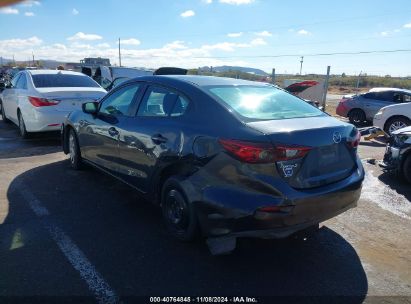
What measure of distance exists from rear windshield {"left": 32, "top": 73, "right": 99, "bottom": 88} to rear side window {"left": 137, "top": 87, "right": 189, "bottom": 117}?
5257mm

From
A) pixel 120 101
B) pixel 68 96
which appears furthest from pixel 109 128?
pixel 68 96

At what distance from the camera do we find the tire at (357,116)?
13.9 m

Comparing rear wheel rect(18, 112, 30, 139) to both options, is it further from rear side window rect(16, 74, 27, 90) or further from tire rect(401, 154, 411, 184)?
tire rect(401, 154, 411, 184)

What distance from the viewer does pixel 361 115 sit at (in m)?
13.9

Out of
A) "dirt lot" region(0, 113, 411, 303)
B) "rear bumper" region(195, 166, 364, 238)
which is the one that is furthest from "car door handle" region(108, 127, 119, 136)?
"rear bumper" region(195, 166, 364, 238)

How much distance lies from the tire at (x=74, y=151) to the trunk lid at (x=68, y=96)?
2.07 meters

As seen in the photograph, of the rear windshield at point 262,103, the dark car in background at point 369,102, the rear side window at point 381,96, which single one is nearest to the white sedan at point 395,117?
the dark car in background at point 369,102

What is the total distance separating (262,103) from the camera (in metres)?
3.96

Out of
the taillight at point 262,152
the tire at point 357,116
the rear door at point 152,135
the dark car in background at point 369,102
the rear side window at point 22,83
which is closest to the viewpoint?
the taillight at point 262,152

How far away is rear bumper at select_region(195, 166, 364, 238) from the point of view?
3.15m

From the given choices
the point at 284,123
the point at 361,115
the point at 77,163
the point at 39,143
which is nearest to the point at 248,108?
the point at 284,123

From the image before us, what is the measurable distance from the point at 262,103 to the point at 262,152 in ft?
3.17

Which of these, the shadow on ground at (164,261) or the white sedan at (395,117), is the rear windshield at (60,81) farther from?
the white sedan at (395,117)

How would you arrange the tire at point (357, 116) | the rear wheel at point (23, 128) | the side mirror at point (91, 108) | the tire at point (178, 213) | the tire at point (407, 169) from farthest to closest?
1. the tire at point (357, 116)
2. the rear wheel at point (23, 128)
3. the tire at point (407, 169)
4. the side mirror at point (91, 108)
5. the tire at point (178, 213)
